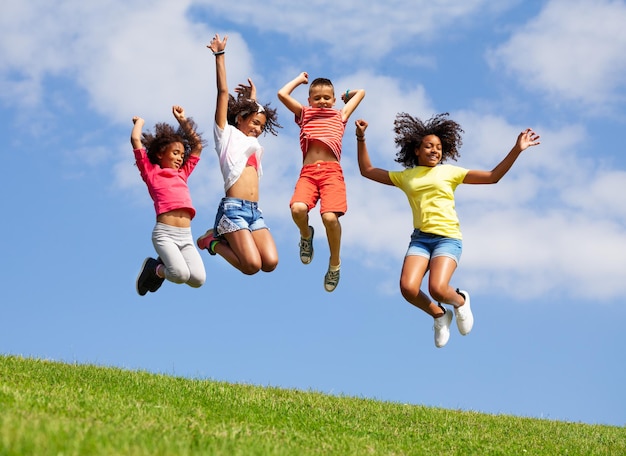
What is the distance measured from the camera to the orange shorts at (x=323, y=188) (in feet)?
34.3

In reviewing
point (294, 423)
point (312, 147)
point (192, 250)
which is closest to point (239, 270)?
point (192, 250)

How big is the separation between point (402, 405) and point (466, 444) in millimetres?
2541

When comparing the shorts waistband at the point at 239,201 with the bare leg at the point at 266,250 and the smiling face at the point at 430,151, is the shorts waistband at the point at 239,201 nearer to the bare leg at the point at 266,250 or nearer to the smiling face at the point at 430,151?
the bare leg at the point at 266,250

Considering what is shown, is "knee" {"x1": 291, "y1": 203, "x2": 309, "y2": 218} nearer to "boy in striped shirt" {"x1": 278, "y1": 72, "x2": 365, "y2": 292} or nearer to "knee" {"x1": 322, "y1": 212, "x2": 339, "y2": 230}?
"boy in striped shirt" {"x1": 278, "y1": 72, "x2": 365, "y2": 292}

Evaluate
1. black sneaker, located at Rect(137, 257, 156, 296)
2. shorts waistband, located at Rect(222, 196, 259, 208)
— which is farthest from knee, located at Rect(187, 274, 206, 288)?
shorts waistband, located at Rect(222, 196, 259, 208)

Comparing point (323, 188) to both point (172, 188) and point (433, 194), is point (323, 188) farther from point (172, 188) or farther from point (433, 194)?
point (172, 188)

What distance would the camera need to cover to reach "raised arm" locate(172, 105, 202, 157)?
1058 centimetres

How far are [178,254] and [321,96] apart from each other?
9.72 ft

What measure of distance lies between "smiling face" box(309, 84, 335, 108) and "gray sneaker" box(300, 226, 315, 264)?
1752 mm

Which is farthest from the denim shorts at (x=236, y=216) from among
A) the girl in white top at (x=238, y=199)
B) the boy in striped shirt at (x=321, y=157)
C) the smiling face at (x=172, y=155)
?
the smiling face at (x=172, y=155)

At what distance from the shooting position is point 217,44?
33.4 feet

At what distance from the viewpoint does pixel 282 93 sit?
11.0 m

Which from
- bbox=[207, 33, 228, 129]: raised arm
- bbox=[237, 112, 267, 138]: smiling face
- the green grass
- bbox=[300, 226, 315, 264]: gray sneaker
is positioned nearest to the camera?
the green grass

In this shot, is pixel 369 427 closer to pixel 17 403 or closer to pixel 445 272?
pixel 445 272
